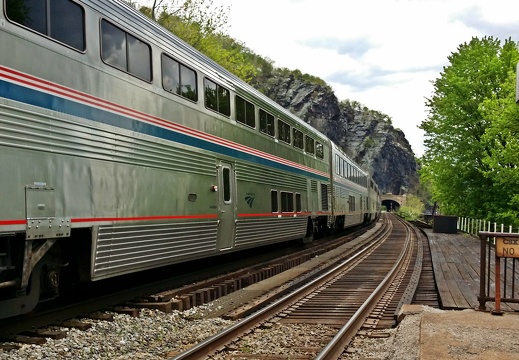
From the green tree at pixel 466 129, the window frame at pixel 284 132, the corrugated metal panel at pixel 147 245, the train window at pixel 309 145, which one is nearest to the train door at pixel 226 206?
the corrugated metal panel at pixel 147 245

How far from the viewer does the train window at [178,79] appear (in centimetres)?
854

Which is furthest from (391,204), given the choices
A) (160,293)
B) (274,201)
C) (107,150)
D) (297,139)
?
(107,150)

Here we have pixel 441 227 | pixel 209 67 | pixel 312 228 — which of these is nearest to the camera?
pixel 209 67

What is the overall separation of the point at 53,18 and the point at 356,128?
135 meters

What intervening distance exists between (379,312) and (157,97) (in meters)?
4.57

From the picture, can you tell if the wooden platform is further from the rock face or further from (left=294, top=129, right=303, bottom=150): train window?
the rock face

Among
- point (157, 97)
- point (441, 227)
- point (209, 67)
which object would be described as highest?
point (209, 67)

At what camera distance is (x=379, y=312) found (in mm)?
8305

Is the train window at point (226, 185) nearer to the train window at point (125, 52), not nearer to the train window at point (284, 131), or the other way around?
the train window at point (125, 52)

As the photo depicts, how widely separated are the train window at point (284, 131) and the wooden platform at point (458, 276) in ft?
16.3

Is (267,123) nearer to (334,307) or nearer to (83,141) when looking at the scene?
(334,307)

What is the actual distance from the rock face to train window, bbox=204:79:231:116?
100216mm

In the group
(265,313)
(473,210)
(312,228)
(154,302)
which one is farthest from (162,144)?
(473,210)

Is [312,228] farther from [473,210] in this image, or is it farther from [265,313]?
[473,210]
